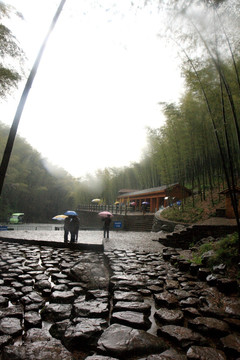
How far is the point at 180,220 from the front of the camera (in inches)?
452

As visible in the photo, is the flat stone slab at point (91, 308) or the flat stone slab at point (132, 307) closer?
the flat stone slab at point (91, 308)

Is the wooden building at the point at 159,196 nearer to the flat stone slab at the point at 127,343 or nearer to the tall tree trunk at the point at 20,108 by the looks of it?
the tall tree trunk at the point at 20,108

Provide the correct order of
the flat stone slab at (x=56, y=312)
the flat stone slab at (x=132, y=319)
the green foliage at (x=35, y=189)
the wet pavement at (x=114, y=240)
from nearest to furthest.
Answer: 1. the flat stone slab at (x=132, y=319)
2. the flat stone slab at (x=56, y=312)
3. the wet pavement at (x=114, y=240)
4. the green foliage at (x=35, y=189)

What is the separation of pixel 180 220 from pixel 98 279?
8.90 m

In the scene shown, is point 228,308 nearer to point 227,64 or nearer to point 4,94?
point 227,64

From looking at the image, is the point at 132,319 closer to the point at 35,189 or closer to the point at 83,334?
the point at 83,334

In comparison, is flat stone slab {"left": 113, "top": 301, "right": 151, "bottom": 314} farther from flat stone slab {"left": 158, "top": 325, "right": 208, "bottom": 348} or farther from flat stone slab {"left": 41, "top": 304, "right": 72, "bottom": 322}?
flat stone slab {"left": 41, "top": 304, "right": 72, "bottom": 322}

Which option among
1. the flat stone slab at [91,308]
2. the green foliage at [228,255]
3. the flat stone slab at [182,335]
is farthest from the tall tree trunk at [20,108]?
the green foliage at [228,255]

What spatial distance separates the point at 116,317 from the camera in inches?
83.7

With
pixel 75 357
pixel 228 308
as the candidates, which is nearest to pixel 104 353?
pixel 75 357

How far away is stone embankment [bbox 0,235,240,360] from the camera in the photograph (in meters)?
1.63

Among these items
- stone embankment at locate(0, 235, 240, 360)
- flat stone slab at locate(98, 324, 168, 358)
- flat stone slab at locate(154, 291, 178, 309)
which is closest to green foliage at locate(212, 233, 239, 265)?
stone embankment at locate(0, 235, 240, 360)

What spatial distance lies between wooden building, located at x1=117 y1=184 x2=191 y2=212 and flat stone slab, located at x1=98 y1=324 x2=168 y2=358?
1481cm

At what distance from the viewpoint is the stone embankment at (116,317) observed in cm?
163
